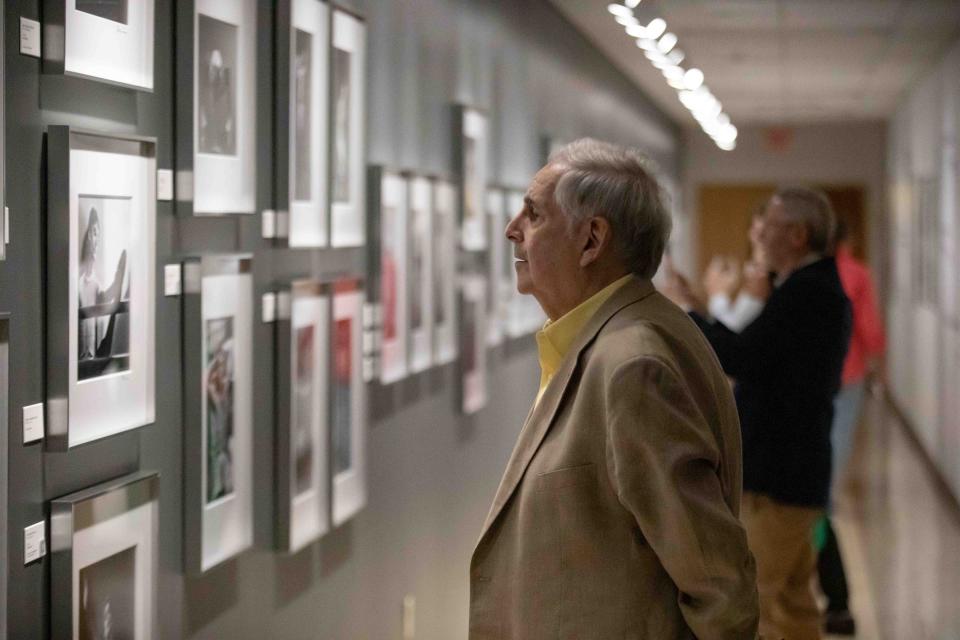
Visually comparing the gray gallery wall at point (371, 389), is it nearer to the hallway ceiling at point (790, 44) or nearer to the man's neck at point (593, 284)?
the hallway ceiling at point (790, 44)

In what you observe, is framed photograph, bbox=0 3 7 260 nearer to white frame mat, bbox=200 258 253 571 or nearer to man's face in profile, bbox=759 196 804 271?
white frame mat, bbox=200 258 253 571

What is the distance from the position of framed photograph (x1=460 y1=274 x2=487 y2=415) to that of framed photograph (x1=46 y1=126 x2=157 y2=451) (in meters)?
3.00

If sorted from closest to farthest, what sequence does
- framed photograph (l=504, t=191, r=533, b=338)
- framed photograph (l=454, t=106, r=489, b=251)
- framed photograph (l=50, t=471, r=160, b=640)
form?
framed photograph (l=50, t=471, r=160, b=640) → framed photograph (l=454, t=106, r=489, b=251) → framed photograph (l=504, t=191, r=533, b=338)

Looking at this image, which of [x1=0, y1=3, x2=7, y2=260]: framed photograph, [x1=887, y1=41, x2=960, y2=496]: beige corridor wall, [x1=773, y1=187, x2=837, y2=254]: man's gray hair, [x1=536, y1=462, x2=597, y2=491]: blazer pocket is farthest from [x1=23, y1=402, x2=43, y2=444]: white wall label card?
[x1=887, y1=41, x2=960, y2=496]: beige corridor wall

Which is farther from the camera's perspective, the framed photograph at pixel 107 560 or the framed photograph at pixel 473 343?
the framed photograph at pixel 473 343

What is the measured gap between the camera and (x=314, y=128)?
12.5 feet

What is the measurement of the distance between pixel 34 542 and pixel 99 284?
500mm

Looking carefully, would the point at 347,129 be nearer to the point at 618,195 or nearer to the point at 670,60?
the point at 618,195

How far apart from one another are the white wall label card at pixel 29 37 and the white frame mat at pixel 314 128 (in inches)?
48.8

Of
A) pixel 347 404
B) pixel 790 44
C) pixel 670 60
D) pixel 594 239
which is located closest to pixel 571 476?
pixel 594 239

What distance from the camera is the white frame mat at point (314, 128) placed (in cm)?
359

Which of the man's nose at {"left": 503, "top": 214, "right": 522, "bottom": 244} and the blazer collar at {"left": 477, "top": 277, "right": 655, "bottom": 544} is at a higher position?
the man's nose at {"left": 503, "top": 214, "right": 522, "bottom": 244}

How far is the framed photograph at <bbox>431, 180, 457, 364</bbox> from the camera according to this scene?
5.28m

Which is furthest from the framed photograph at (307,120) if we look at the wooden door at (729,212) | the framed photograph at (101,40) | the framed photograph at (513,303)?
the wooden door at (729,212)
